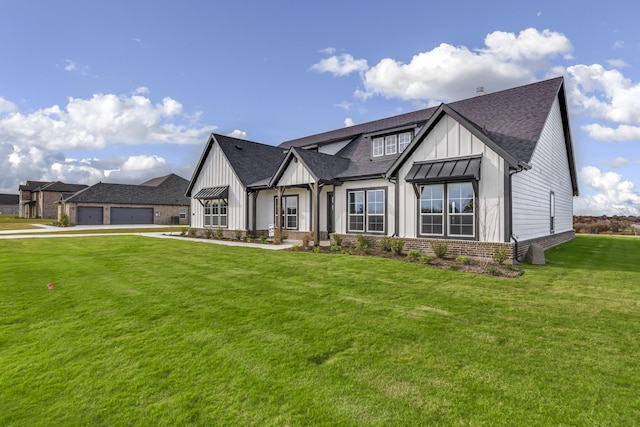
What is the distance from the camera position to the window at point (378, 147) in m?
17.0

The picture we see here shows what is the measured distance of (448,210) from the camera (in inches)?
495

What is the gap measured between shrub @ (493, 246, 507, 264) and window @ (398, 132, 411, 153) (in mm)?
7250

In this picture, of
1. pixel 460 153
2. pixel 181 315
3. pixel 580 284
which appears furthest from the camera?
pixel 460 153

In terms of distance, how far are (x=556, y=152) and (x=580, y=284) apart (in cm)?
1194

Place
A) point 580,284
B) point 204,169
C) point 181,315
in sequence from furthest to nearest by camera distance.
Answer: point 204,169 → point 580,284 → point 181,315

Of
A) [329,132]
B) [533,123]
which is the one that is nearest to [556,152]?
[533,123]

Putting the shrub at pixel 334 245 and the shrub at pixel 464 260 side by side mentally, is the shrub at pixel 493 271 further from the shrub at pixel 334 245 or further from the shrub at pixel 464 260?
the shrub at pixel 334 245

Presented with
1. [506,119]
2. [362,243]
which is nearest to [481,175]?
[506,119]

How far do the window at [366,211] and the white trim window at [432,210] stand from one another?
7.33 ft

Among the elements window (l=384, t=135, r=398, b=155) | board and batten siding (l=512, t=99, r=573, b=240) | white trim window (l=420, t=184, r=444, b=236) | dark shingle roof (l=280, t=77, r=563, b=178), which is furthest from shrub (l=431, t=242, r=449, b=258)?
window (l=384, t=135, r=398, b=155)

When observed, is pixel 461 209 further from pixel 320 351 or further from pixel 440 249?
pixel 320 351

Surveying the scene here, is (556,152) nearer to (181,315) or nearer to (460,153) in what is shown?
(460,153)

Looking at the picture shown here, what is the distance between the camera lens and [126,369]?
3.92m

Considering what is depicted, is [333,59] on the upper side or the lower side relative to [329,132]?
upper
